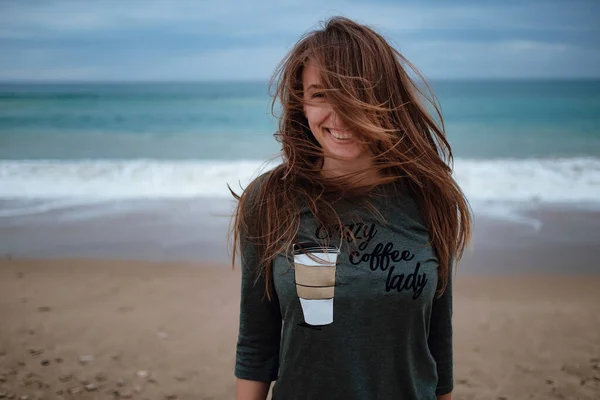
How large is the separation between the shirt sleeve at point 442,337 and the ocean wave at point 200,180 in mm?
8574

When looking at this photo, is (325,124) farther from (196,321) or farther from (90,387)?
(196,321)

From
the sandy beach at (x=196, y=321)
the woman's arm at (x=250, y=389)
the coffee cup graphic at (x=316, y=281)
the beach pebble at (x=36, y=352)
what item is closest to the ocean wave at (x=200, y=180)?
the sandy beach at (x=196, y=321)

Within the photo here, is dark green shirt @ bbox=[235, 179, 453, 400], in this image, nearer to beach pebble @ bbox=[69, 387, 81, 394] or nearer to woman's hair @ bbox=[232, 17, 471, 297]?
woman's hair @ bbox=[232, 17, 471, 297]

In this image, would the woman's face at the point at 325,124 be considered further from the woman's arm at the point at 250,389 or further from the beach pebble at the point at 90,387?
the beach pebble at the point at 90,387

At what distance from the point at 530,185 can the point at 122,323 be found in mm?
Result: 8878

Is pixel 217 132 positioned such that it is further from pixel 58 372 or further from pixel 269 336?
pixel 269 336

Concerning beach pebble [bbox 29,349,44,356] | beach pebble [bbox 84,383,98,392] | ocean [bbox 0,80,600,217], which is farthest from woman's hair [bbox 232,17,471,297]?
beach pebble [bbox 29,349,44,356]

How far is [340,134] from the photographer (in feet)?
5.89

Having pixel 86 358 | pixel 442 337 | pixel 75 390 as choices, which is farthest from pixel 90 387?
pixel 442 337

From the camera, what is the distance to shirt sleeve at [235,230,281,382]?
1847 millimetres

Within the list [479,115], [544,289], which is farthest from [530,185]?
[479,115]

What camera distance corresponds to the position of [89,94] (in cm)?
3562

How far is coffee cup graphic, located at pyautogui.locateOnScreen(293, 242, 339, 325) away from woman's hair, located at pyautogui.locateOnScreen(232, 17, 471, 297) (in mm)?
68

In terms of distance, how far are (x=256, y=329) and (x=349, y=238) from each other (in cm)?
40
